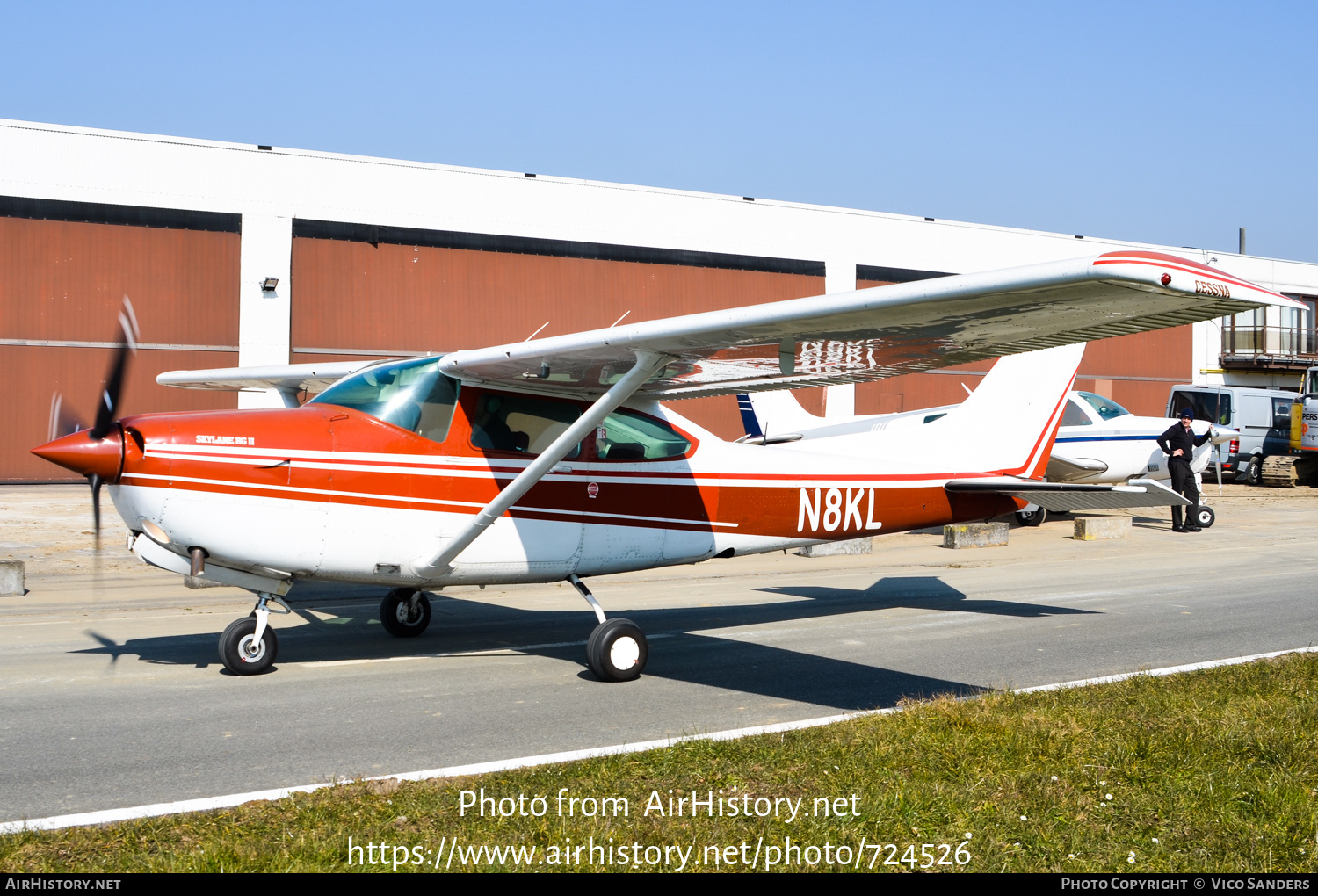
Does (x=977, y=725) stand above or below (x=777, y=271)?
below

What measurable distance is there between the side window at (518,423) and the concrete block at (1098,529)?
11810mm

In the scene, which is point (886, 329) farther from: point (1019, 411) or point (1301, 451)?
point (1301, 451)

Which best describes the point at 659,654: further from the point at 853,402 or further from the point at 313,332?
the point at 853,402

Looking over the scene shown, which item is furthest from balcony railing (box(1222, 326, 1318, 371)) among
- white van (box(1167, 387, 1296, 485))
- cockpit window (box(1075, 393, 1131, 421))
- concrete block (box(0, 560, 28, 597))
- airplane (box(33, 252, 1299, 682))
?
concrete block (box(0, 560, 28, 597))

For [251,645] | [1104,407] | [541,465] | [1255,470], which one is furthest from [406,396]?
[1255,470]

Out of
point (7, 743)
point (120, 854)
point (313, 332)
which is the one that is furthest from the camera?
point (313, 332)

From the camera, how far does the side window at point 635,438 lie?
7.97m

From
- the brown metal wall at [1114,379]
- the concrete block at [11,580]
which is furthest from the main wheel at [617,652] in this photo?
the brown metal wall at [1114,379]

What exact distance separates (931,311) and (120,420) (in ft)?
15.8

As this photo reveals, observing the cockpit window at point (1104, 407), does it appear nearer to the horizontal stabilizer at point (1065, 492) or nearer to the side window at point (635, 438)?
the horizontal stabilizer at point (1065, 492)

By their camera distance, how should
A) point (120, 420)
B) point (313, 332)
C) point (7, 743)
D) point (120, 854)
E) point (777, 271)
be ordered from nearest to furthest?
1. point (120, 854)
2. point (7, 743)
3. point (120, 420)
4. point (313, 332)
5. point (777, 271)

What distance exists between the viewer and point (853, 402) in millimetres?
30656

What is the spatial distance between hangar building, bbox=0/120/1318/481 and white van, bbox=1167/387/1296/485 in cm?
764

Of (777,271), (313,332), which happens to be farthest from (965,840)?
(777,271)
